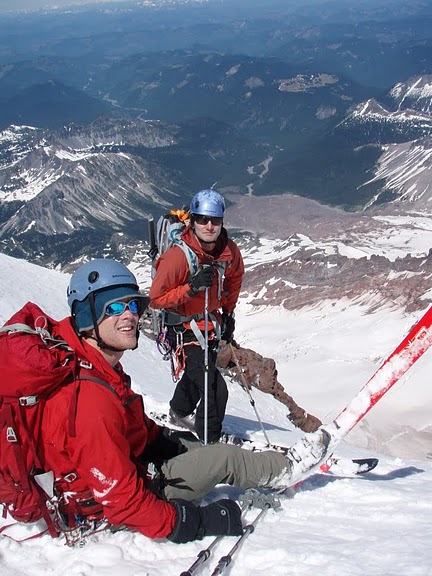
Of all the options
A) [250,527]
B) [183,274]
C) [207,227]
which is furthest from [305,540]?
[207,227]

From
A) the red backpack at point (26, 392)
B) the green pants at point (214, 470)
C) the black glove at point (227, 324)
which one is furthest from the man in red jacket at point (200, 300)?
the red backpack at point (26, 392)

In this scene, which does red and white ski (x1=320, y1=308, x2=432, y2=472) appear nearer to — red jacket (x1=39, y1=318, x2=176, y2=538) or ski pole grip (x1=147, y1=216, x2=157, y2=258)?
red jacket (x1=39, y1=318, x2=176, y2=538)

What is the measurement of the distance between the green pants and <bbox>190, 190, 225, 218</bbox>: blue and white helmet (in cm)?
312

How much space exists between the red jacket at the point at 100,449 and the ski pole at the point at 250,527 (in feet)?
1.83

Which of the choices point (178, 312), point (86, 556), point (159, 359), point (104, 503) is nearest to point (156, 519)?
point (104, 503)

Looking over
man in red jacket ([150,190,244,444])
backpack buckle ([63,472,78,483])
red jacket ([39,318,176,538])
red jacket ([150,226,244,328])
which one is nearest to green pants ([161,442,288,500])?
red jacket ([39,318,176,538])

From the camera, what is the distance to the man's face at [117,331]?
4.81 meters

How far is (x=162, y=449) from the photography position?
6055 mm

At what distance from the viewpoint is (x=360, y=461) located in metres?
7.19

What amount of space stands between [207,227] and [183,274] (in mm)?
745

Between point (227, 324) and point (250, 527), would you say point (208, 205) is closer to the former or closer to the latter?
point (227, 324)

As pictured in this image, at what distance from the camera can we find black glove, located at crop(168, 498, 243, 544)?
496 centimetres

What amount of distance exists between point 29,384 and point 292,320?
233 feet

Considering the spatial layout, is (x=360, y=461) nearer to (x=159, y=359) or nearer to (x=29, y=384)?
(x=29, y=384)
